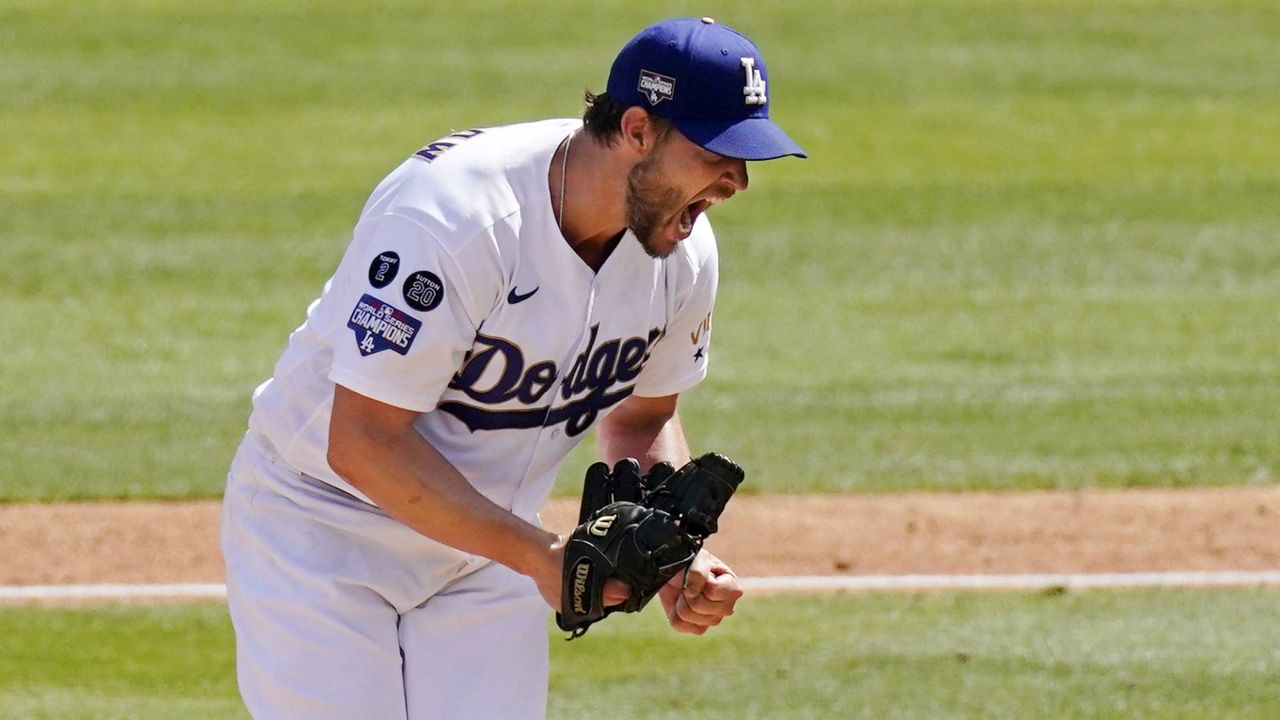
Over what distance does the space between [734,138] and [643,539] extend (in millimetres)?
758

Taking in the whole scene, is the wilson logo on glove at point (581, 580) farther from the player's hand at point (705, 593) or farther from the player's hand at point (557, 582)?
the player's hand at point (705, 593)

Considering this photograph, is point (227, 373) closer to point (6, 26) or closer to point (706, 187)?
point (706, 187)

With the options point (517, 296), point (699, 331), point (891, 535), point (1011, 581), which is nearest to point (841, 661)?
point (1011, 581)

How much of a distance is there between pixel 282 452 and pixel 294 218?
319 inches

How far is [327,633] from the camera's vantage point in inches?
147

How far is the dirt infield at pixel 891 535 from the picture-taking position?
7.00 meters

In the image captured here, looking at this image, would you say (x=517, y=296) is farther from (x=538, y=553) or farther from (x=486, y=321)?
(x=538, y=553)

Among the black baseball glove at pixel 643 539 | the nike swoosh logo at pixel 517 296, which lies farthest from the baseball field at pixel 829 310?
the nike swoosh logo at pixel 517 296

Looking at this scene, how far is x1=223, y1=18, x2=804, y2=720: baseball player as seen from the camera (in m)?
3.46

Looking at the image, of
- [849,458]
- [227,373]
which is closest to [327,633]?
[849,458]

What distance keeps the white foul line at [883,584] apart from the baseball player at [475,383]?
9.11 ft

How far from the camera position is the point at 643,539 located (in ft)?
11.4

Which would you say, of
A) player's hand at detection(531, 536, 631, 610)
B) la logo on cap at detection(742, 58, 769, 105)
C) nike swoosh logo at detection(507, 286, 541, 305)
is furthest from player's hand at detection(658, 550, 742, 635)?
la logo on cap at detection(742, 58, 769, 105)

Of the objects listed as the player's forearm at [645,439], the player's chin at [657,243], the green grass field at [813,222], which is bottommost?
the green grass field at [813,222]
